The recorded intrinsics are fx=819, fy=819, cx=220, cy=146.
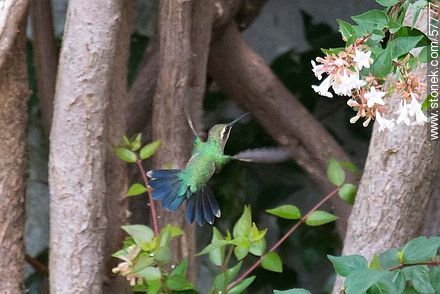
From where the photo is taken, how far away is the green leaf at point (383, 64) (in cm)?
71

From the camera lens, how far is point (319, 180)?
1745 millimetres

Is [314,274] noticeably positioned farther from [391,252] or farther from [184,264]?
[391,252]

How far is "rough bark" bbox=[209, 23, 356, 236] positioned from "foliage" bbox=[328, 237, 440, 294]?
85cm

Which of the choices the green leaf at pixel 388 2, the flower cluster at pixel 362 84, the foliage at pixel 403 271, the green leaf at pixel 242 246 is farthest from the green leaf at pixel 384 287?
the green leaf at pixel 242 246

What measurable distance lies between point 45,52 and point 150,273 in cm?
55

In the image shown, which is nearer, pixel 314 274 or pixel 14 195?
pixel 14 195

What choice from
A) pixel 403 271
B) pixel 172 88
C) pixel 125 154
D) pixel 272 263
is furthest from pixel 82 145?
pixel 403 271

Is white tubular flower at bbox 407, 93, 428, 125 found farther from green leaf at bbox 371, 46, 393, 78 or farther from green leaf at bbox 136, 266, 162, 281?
green leaf at bbox 136, 266, 162, 281

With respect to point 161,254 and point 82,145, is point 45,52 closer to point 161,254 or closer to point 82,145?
point 82,145

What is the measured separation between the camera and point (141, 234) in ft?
3.89

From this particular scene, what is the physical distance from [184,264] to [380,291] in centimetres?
47

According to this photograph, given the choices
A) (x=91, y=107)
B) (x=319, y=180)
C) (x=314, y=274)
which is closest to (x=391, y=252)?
(x=91, y=107)

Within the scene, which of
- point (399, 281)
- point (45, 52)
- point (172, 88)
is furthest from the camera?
point (45, 52)

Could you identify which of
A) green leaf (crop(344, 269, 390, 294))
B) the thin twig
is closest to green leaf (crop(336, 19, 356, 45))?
green leaf (crop(344, 269, 390, 294))
